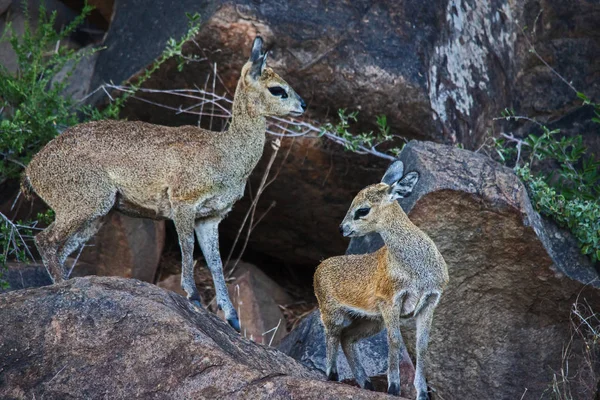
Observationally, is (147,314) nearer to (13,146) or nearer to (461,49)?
(13,146)

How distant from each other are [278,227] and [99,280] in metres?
5.08

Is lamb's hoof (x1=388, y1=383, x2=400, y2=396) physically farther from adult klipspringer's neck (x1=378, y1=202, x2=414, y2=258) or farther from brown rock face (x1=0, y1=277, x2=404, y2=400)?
brown rock face (x1=0, y1=277, x2=404, y2=400)

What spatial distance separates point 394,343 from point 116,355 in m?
2.02

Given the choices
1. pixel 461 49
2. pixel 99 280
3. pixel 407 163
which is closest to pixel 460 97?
pixel 461 49

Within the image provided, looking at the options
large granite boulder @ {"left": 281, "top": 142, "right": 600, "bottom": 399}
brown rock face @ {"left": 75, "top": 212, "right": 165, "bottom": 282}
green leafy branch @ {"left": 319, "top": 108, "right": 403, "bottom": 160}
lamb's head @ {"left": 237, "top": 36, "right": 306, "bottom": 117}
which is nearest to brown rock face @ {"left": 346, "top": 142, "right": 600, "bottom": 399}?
A: large granite boulder @ {"left": 281, "top": 142, "right": 600, "bottom": 399}

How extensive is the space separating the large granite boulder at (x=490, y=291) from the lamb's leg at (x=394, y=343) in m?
1.06

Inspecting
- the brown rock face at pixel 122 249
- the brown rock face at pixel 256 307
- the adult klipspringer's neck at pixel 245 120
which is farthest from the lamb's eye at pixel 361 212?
the brown rock face at pixel 122 249

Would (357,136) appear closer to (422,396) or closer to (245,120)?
(245,120)

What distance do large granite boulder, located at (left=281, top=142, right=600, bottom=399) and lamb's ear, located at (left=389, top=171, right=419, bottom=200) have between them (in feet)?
2.59

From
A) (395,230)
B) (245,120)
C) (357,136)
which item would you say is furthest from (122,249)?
(395,230)

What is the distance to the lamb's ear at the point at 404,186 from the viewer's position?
758 cm

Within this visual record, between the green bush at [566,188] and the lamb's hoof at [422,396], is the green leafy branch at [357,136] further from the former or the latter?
the lamb's hoof at [422,396]

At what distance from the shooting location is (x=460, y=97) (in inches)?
425

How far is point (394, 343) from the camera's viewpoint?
7270mm
